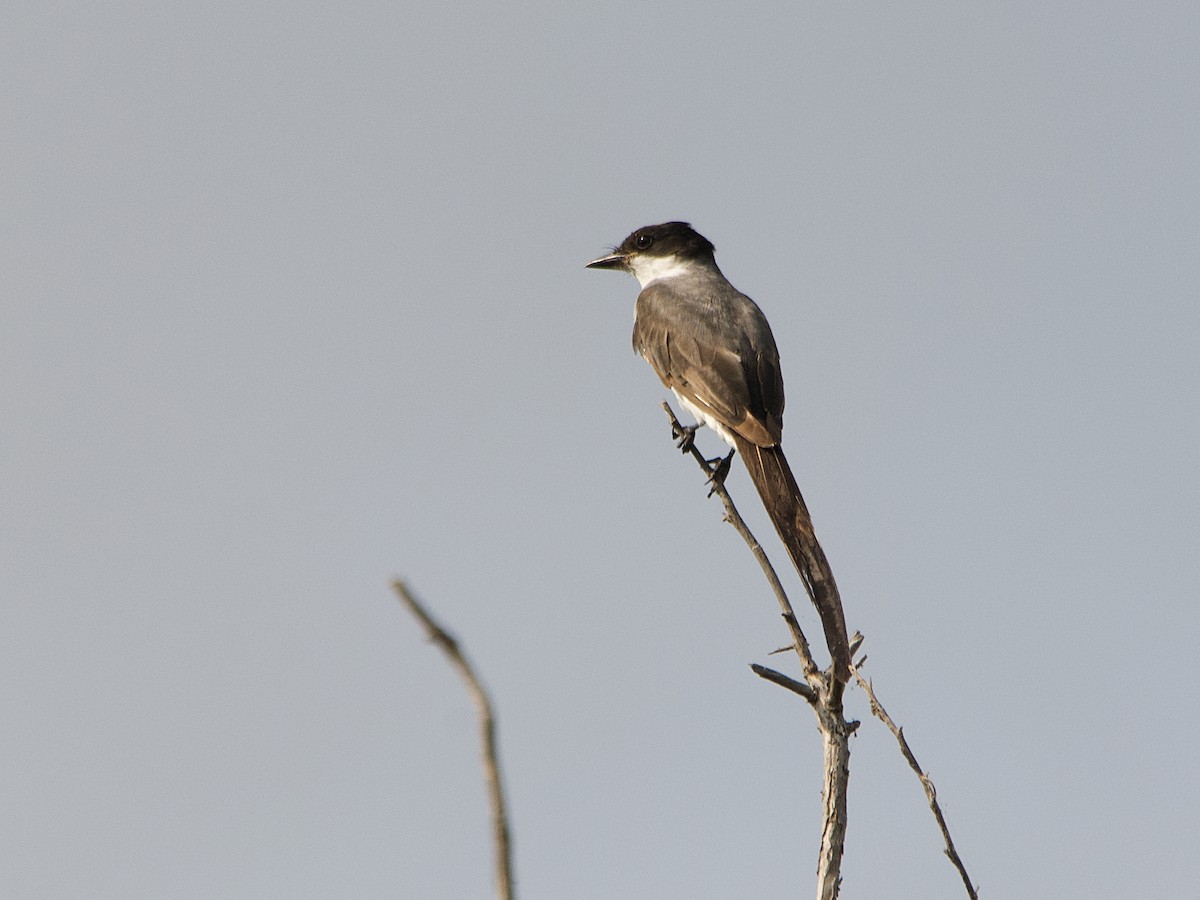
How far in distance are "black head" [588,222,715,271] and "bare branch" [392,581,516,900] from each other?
10.5 meters

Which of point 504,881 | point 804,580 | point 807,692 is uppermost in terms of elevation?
point 804,580

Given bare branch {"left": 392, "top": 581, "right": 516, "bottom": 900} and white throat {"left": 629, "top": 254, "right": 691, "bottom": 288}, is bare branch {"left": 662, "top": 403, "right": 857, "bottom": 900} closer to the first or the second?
bare branch {"left": 392, "top": 581, "right": 516, "bottom": 900}

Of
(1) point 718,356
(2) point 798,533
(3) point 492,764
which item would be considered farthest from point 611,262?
(3) point 492,764

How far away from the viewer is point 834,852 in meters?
4.24

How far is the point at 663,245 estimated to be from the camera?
11.6 m

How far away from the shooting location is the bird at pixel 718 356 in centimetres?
737

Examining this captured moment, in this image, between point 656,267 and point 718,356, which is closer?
point 718,356

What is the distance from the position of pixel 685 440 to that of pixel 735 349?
0.76 metres

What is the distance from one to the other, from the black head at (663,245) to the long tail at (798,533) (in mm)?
3475

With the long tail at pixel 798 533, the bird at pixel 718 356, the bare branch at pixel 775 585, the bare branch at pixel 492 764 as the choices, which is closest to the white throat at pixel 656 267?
the bird at pixel 718 356

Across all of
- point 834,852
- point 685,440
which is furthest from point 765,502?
point 834,852

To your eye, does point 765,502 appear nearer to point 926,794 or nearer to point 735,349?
point 735,349

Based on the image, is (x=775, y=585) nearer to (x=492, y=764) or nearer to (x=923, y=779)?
(x=923, y=779)

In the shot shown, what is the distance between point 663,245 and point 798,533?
5.08 metres
